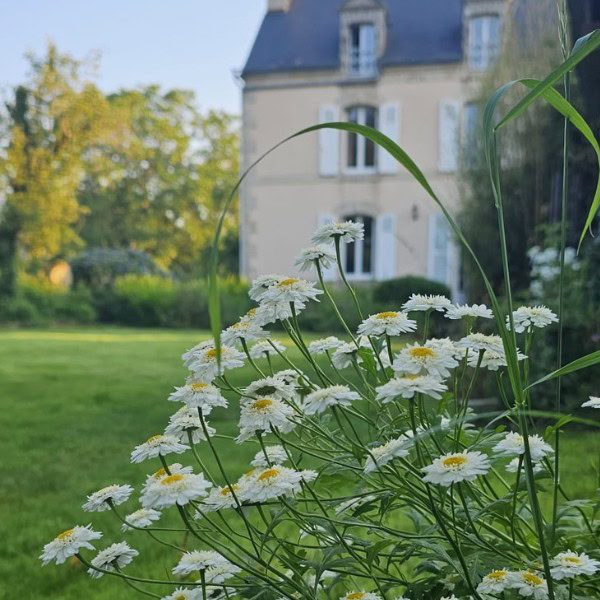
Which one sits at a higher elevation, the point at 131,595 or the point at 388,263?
the point at 388,263

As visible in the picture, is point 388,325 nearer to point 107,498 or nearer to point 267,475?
point 267,475

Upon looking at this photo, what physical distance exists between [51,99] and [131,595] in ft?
58.3

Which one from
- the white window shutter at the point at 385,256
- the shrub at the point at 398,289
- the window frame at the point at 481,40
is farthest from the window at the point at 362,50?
the shrub at the point at 398,289

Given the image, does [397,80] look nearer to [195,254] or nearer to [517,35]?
[517,35]

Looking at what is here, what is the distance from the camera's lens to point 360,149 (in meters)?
15.6

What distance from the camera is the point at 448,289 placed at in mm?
13477

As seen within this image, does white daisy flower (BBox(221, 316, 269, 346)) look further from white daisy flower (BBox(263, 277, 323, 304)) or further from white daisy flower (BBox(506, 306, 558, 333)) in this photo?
white daisy flower (BBox(506, 306, 558, 333))

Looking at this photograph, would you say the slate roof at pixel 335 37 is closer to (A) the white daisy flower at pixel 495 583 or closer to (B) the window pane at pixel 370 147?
(B) the window pane at pixel 370 147

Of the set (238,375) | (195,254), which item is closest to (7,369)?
(238,375)

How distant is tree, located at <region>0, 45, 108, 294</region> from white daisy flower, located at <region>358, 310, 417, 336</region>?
16.7 meters

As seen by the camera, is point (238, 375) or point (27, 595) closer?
point (27, 595)

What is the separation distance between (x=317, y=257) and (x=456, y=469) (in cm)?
51

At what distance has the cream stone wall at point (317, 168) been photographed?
50.3 feet

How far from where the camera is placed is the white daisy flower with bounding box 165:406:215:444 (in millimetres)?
1250
